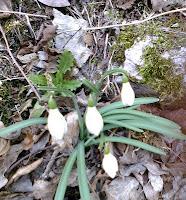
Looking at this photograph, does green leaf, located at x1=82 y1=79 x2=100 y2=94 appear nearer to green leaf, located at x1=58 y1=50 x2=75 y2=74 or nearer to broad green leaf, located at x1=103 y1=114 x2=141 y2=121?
broad green leaf, located at x1=103 y1=114 x2=141 y2=121

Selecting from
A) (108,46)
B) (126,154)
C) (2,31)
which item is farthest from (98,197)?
(2,31)

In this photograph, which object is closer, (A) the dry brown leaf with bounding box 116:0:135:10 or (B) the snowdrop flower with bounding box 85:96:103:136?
(B) the snowdrop flower with bounding box 85:96:103:136

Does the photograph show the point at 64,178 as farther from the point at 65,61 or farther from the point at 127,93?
the point at 65,61

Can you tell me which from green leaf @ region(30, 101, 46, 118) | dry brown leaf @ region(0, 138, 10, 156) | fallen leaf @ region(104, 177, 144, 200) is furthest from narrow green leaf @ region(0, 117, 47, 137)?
fallen leaf @ region(104, 177, 144, 200)

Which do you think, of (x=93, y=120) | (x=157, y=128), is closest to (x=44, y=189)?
(x=93, y=120)

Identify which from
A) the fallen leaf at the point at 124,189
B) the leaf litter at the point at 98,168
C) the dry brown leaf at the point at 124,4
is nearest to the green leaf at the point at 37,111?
the leaf litter at the point at 98,168

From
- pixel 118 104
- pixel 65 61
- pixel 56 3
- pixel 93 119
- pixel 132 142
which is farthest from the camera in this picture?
pixel 56 3

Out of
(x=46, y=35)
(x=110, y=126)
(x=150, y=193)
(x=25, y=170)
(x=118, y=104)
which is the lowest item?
(x=150, y=193)
